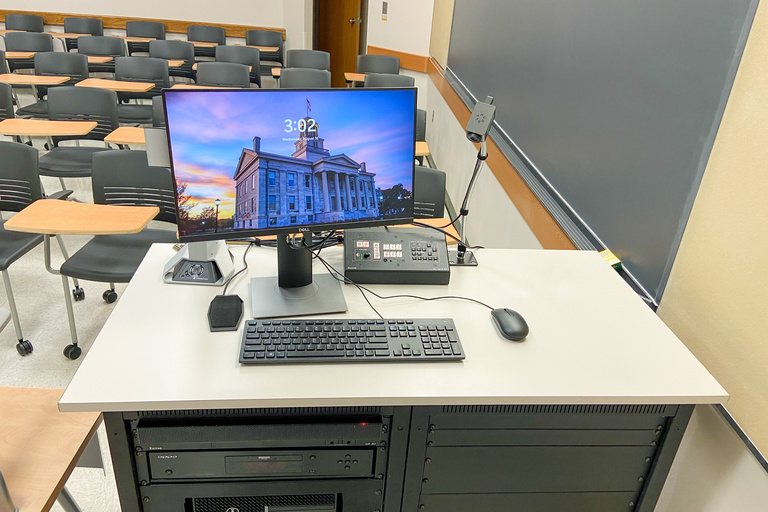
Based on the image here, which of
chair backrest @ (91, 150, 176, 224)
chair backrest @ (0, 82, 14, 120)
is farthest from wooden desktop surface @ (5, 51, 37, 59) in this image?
chair backrest @ (91, 150, 176, 224)

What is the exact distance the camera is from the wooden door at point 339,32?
726 cm

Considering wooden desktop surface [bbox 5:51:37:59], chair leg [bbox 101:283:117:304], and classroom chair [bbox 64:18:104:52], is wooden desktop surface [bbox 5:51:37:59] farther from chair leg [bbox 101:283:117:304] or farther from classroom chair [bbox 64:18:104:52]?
chair leg [bbox 101:283:117:304]

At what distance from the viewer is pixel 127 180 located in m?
2.57

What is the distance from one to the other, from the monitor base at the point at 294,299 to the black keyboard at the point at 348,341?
0.18 feet

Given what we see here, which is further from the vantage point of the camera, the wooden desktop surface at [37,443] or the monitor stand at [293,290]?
the monitor stand at [293,290]

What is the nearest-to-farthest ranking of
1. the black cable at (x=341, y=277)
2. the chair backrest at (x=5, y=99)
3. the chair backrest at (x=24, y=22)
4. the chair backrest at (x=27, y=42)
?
1. the black cable at (x=341, y=277)
2. the chair backrest at (x=5, y=99)
3. the chair backrest at (x=27, y=42)
4. the chair backrest at (x=24, y=22)

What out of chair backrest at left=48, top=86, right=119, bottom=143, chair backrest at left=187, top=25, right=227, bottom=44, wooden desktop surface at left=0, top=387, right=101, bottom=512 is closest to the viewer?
wooden desktop surface at left=0, top=387, right=101, bottom=512

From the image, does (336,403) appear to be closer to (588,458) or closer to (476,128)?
(588,458)

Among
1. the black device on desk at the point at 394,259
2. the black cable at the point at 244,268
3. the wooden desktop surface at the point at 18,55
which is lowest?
the wooden desktop surface at the point at 18,55

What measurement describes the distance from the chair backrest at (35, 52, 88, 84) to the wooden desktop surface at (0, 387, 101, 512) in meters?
4.57

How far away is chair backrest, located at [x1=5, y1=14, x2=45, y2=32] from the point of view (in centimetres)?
654

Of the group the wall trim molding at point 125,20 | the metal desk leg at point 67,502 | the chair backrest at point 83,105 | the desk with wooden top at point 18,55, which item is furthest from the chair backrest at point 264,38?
the metal desk leg at point 67,502

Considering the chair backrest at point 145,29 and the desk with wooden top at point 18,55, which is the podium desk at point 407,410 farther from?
the chair backrest at point 145,29

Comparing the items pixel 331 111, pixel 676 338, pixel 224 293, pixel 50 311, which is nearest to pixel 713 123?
pixel 676 338
